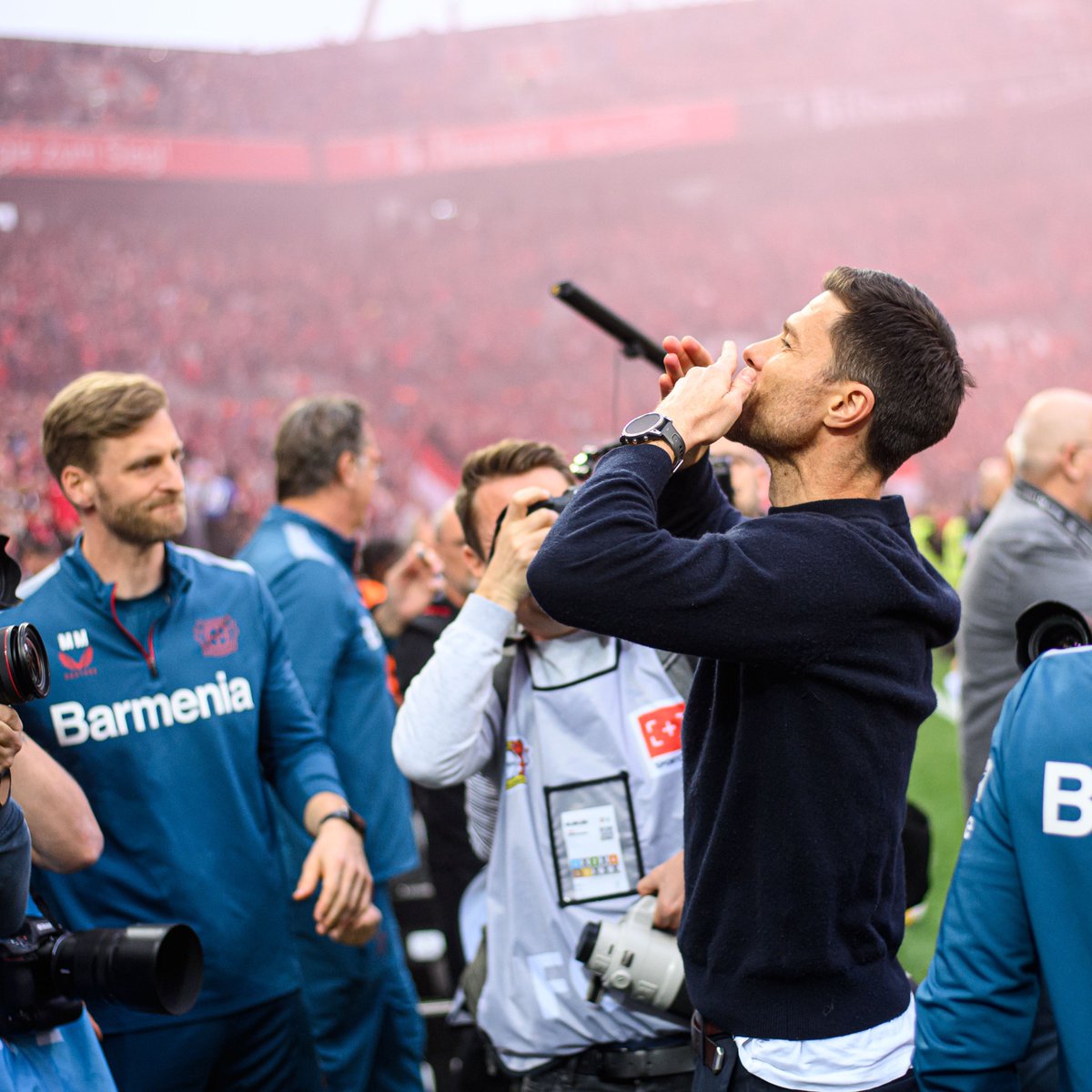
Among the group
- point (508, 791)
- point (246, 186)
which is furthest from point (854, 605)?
point (246, 186)

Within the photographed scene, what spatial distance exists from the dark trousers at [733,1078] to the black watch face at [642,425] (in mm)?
776

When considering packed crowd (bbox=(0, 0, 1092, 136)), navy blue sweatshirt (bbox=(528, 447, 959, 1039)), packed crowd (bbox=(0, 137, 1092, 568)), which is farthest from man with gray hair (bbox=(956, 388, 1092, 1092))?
packed crowd (bbox=(0, 0, 1092, 136))

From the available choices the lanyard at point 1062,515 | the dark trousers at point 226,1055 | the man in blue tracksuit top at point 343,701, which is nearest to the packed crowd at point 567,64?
the man in blue tracksuit top at point 343,701

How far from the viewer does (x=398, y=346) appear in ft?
79.6

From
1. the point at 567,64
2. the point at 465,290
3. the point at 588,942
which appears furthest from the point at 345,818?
the point at 567,64

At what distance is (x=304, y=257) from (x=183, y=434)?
743cm

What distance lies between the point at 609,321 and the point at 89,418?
1.21 metres

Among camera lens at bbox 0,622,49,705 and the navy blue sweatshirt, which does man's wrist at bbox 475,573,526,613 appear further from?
camera lens at bbox 0,622,49,705

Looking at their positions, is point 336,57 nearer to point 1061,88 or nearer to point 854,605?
point 1061,88

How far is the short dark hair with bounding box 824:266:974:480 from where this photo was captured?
4.68 feet

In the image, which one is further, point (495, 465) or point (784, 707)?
point (495, 465)

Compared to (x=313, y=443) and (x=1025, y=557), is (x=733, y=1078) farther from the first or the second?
(x=313, y=443)

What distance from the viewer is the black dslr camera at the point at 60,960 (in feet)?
5.05

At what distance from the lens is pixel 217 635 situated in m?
2.38
